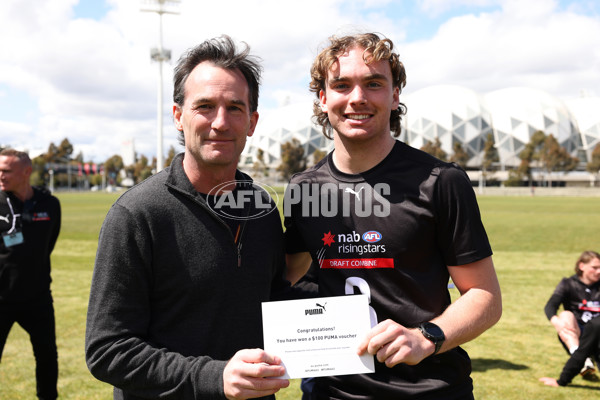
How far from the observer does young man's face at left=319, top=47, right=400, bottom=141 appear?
96.3 inches

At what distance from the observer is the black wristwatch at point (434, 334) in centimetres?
208

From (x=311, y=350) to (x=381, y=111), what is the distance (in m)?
1.25

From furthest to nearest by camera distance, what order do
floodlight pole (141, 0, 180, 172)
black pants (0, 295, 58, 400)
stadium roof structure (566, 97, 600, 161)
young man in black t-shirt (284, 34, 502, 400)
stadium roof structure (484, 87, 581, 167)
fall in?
stadium roof structure (566, 97, 600, 161) → stadium roof structure (484, 87, 581, 167) → floodlight pole (141, 0, 180, 172) → black pants (0, 295, 58, 400) → young man in black t-shirt (284, 34, 502, 400)

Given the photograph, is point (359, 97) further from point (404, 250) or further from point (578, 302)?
point (578, 302)

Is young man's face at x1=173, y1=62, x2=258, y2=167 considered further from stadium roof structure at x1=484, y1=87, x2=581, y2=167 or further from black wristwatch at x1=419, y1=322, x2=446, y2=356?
stadium roof structure at x1=484, y1=87, x2=581, y2=167

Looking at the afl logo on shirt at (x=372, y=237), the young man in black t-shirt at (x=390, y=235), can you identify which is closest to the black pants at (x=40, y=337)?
the young man in black t-shirt at (x=390, y=235)

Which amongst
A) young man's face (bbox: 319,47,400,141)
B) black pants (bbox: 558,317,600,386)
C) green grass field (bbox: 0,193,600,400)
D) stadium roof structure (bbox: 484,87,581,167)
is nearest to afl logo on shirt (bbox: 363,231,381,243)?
young man's face (bbox: 319,47,400,141)


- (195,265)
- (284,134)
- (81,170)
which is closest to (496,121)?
(284,134)

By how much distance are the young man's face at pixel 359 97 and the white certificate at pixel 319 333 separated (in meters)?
0.90

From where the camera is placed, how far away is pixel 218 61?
233cm

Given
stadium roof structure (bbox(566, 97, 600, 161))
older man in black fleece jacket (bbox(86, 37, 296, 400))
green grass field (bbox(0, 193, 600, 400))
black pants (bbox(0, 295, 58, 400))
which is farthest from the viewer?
stadium roof structure (bbox(566, 97, 600, 161))

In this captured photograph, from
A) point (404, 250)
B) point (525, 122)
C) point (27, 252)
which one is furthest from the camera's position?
point (525, 122)

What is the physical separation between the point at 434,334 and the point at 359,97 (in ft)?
3.89

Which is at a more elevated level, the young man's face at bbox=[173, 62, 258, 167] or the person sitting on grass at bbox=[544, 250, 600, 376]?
the young man's face at bbox=[173, 62, 258, 167]
